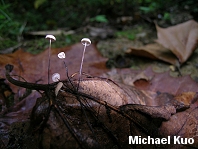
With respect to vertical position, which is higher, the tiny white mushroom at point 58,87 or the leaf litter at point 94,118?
the tiny white mushroom at point 58,87

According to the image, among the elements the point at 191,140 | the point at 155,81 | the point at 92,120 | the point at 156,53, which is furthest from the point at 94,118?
the point at 156,53

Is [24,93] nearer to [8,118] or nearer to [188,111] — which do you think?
[8,118]

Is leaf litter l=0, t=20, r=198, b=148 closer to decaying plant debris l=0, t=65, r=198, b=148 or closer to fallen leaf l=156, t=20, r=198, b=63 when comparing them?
decaying plant debris l=0, t=65, r=198, b=148

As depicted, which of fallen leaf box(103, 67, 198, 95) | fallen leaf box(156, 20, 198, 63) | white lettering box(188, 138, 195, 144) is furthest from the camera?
fallen leaf box(156, 20, 198, 63)

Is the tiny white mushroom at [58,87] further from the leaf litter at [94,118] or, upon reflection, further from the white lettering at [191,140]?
the white lettering at [191,140]

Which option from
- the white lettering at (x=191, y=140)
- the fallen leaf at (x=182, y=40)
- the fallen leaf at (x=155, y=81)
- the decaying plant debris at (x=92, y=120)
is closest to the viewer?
the decaying plant debris at (x=92, y=120)

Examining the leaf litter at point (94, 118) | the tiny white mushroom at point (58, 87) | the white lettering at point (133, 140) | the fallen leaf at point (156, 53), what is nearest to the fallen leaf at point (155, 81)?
the leaf litter at point (94, 118)

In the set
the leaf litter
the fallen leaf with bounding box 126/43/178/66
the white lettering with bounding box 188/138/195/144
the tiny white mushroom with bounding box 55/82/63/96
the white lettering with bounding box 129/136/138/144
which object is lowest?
the white lettering with bounding box 188/138/195/144

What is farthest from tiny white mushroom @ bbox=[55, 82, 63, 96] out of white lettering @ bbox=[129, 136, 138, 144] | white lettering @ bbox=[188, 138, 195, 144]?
white lettering @ bbox=[188, 138, 195, 144]
